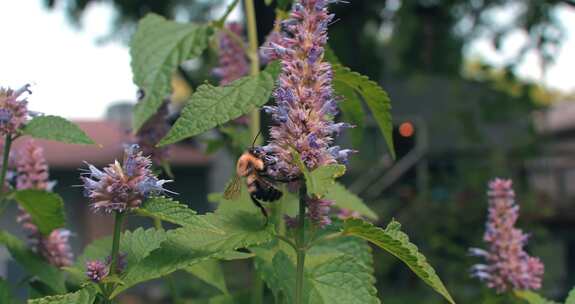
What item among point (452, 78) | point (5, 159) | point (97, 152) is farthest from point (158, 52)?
point (97, 152)

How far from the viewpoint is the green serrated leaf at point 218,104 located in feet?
4.95

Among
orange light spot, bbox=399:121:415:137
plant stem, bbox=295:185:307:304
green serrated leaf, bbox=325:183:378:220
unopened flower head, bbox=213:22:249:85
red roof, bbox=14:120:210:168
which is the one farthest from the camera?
orange light spot, bbox=399:121:415:137

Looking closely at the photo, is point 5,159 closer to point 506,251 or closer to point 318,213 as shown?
point 318,213

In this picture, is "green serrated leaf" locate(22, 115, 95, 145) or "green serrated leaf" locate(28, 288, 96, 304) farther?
"green serrated leaf" locate(22, 115, 95, 145)

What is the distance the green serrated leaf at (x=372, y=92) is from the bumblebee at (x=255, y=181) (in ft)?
0.81

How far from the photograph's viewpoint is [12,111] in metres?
1.88

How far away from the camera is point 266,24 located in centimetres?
485

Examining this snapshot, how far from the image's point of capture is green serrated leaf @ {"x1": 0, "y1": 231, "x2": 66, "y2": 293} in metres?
1.93

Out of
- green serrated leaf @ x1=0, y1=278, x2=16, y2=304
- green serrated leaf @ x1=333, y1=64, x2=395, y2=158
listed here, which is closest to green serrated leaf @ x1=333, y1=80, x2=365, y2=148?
green serrated leaf @ x1=333, y1=64, x2=395, y2=158

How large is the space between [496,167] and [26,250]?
12.6 meters

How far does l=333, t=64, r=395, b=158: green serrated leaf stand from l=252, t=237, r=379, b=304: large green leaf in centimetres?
33

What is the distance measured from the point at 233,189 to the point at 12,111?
23.2 inches

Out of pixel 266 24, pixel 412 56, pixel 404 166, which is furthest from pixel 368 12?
pixel 404 166

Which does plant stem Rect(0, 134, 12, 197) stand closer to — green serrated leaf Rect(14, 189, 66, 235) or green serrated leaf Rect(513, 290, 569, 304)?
green serrated leaf Rect(14, 189, 66, 235)
